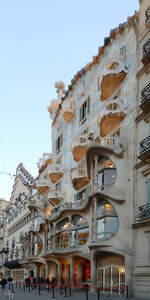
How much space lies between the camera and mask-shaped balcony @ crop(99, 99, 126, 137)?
1135 inches

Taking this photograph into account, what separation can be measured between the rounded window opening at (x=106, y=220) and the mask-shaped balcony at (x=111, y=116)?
597 cm

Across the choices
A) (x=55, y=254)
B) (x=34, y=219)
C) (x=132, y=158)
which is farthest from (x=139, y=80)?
(x=34, y=219)

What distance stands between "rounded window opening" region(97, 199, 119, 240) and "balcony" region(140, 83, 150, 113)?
300 inches

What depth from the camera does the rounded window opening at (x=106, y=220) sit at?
26844 millimetres

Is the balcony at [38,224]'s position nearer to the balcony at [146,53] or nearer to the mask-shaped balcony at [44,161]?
the mask-shaped balcony at [44,161]

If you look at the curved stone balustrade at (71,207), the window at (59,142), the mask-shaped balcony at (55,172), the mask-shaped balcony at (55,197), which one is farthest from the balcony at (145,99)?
the window at (59,142)

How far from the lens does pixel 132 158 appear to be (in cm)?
2677

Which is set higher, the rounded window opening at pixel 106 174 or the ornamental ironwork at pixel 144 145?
the ornamental ironwork at pixel 144 145

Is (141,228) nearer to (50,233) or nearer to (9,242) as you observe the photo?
(50,233)

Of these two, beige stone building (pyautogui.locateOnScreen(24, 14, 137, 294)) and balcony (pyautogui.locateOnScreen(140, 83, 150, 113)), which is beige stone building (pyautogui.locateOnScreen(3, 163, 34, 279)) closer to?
beige stone building (pyautogui.locateOnScreen(24, 14, 137, 294))

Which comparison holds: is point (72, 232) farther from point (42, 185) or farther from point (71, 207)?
point (42, 185)

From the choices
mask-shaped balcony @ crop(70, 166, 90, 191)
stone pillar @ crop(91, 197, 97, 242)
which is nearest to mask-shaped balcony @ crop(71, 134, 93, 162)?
mask-shaped balcony @ crop(70, 166, 90, 191)

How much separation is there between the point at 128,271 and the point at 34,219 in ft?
92.0

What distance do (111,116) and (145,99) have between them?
443 centimetres
